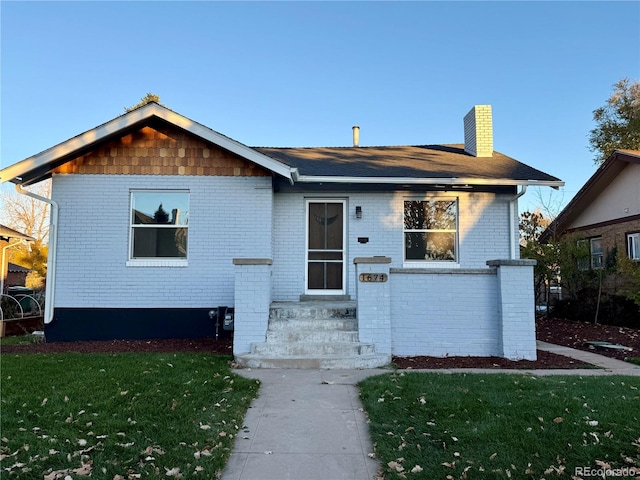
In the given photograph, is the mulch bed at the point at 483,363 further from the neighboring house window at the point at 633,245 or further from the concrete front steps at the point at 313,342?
the neighboring house window at the point at 633,245

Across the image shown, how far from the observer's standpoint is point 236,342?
23.0 feet

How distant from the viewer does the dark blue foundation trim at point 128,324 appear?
8.55 meters

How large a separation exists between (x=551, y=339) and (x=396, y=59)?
9.50 metres

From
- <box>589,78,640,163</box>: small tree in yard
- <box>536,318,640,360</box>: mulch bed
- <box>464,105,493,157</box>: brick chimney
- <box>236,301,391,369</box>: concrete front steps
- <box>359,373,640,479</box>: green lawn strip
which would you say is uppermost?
<box>589,78,640,163</box>: small tree in yard

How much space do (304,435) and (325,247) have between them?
578 centimetres

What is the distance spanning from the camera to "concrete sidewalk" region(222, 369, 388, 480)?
10.6 feet

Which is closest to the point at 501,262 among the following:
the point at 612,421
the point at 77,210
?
the point at 612,421

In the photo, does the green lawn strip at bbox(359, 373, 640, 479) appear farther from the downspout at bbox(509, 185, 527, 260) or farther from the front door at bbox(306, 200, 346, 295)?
the downspout at bbox(509, 185, 527, 260)

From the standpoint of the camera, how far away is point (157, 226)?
882 cm

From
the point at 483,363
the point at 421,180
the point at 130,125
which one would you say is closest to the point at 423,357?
the point at 483,363

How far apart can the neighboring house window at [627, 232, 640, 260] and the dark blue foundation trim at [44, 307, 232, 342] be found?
13.4 metres

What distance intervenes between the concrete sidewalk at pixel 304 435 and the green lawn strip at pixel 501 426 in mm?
179

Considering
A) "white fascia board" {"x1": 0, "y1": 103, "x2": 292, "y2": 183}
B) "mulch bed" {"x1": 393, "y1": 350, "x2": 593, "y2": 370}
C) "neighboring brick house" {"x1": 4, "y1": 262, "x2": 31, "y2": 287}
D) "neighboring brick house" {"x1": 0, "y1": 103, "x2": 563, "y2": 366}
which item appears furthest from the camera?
"neighboring brick house" {"x1": 4, "y1": 262, "x2": 31, "y2": 287}

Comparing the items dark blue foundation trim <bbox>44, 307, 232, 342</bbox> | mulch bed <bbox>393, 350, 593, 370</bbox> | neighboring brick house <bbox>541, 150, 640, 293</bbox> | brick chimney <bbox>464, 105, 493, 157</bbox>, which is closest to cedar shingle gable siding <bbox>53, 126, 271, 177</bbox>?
dark blue foundation trim <bbox>44, 307, 232, 342</bbox>
